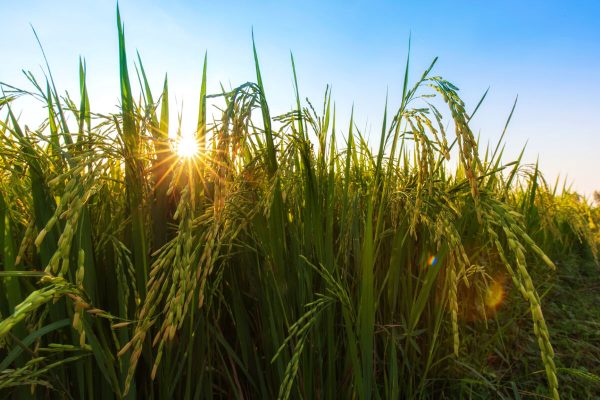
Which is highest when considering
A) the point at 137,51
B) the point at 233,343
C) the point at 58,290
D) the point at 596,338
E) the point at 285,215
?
the point at 137,51

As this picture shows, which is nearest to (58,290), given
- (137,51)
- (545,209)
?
(137,51)

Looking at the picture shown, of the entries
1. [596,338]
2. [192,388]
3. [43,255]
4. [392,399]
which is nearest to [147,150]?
[43,255]

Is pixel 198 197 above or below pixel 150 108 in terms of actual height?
below

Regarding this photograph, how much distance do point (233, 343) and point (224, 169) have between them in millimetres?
917

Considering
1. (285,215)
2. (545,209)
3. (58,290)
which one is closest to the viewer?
(58,290)

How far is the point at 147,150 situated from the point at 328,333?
802 millimetres

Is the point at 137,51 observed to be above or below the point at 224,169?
above

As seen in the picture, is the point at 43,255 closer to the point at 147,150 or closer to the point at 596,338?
the point at 147,150

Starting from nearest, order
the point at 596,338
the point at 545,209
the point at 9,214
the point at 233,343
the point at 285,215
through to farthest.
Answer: the point at 9,214 < the point at 285,215 < the point at 233,343 < the point at 545,209 < the point at 596,338

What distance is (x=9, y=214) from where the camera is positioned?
3.84 ft

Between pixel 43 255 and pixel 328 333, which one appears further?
pixel 328 333

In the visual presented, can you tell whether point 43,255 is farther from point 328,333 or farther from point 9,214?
point 328,333

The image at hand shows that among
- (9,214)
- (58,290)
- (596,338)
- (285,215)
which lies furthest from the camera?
(596,338)

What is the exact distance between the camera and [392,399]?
119cm
